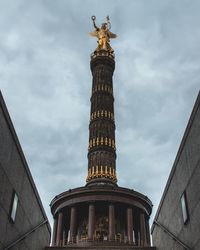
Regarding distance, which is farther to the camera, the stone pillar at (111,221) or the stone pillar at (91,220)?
the stone pillar at (91,220)

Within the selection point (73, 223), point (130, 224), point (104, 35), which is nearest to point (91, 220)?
point (73, 223)

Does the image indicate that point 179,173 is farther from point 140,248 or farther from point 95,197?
point 95,197

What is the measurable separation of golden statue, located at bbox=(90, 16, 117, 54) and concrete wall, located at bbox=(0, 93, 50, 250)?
119 ft

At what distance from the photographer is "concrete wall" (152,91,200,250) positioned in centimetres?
993

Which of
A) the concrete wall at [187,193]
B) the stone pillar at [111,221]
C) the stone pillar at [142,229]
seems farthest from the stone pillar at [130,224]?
the concrete wall at [187,193]

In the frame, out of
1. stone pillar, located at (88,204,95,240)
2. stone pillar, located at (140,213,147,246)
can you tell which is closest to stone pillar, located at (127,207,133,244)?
stone pillar, located at (140,213,147,246)

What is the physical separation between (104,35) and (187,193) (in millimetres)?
41121

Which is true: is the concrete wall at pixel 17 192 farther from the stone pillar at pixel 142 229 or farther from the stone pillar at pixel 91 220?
the stone pillar at pixel 142 229

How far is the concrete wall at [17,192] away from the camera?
406 inches

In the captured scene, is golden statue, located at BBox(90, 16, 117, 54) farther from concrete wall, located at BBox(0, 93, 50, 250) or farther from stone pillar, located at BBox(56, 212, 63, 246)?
concrete wall, located at BBox(0, 93, 50, 250)

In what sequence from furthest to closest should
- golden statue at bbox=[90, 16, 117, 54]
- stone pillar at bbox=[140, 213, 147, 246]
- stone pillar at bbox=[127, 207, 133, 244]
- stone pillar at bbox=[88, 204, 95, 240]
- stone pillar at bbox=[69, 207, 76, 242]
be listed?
golden statue at bbox=[90, 16, 117, 54] → stone pillar at bbox=[140, 213, 147, 246] → stone pillar at bbox=[69, 207, 76, 242] → stone pillar at bbox=[127, 207, 133, 244] → stone pillar at bbox=[88, 204, 95, 240]

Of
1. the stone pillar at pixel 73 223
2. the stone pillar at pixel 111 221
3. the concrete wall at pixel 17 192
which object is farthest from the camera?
the stone pillar at pixel 73 223

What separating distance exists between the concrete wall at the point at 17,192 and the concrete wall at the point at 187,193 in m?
4.81

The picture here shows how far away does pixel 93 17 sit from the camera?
50.0m
